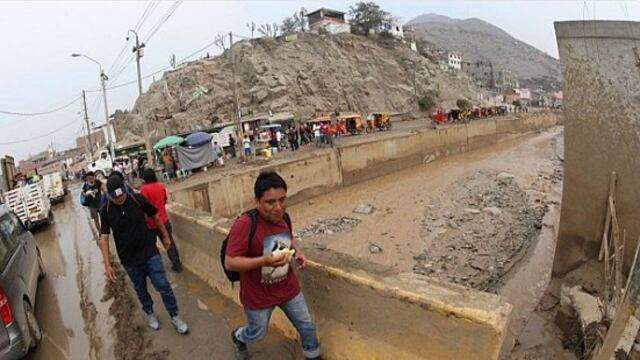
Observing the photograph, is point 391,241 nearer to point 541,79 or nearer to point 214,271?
point 214,271

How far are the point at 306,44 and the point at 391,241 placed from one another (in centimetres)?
5265

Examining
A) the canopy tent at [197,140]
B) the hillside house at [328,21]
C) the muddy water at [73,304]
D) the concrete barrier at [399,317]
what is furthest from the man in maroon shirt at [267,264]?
the hillside house at [328,21]

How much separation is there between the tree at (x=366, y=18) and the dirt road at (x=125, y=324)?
74.6 metres

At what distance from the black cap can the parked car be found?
160 centimetres

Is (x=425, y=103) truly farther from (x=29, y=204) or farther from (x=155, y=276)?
(x=155, y=276)

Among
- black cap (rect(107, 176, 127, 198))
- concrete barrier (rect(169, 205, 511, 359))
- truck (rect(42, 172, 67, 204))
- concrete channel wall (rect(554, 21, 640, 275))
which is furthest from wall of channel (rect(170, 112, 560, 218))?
truck (rect(42, 172, 67, 204))

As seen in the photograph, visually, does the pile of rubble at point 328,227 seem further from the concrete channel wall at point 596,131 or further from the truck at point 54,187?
the truck at point 54,187

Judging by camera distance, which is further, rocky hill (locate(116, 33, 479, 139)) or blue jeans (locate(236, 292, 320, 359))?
rocky hill (locate(116, 33, 479, 139))

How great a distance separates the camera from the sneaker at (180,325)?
4.27 m

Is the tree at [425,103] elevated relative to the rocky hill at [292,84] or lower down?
lower down

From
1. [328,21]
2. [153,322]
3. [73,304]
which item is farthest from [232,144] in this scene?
[328,21]

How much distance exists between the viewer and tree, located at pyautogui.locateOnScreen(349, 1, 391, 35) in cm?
7556

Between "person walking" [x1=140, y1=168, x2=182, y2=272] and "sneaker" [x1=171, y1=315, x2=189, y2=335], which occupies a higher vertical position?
"person walking" [x1=140, y1=168, x2=182, y2=272]

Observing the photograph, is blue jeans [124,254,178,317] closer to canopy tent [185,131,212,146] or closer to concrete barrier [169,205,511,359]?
concrete barrier [169,205,511,359]
